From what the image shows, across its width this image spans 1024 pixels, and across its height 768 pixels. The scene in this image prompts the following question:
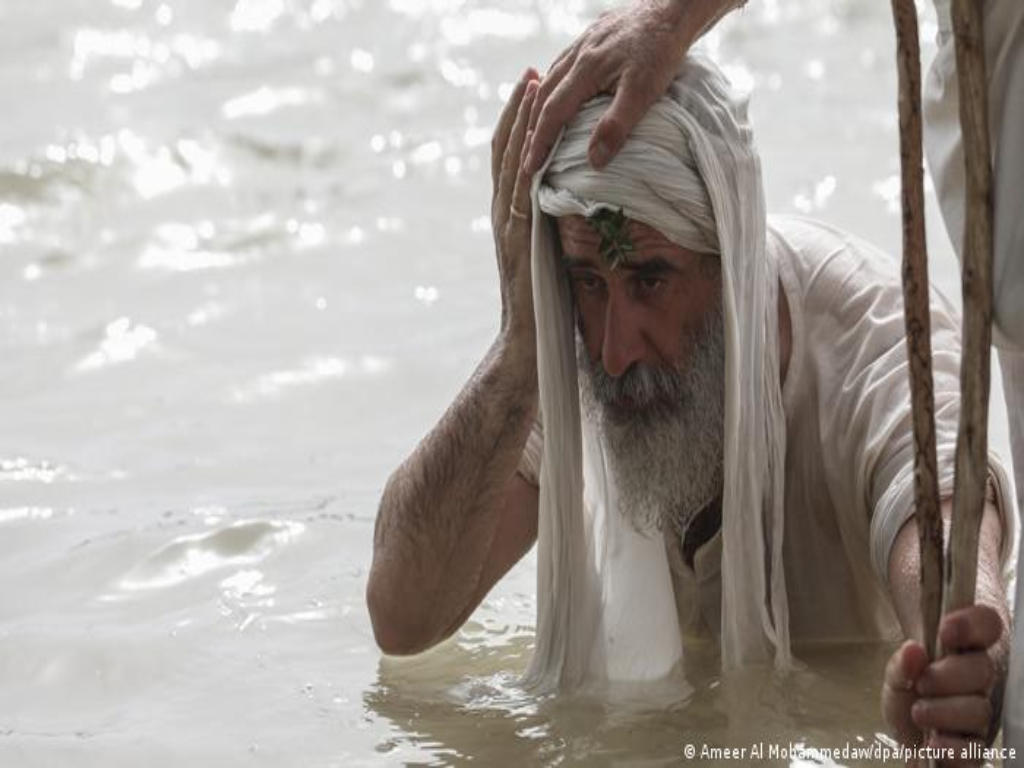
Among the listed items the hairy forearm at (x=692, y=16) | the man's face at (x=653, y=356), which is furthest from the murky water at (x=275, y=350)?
the hairy forearm at (x=692, y=16)

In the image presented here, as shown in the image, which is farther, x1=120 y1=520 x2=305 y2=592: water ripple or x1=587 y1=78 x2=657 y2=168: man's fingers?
x1=120 y1=520 x2=305 y2=592: water ripple

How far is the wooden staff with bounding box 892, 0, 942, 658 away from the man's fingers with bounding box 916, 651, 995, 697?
2.0 inches

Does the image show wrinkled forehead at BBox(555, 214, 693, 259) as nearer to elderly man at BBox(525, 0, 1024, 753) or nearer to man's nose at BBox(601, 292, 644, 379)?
man's nose at BBox(601, 292, 644, 379)

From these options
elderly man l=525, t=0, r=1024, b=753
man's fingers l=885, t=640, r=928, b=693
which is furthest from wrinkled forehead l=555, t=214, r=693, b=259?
man's fingers l=885, t=640, r=928, b=693

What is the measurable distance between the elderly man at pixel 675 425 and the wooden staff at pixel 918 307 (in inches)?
28.6

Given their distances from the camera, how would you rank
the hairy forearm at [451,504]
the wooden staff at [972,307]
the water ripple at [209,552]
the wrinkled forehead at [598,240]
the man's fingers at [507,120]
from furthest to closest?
the water ripple at [209,552] < the hairy forearm at [451,504] < the man's fingers at [507,120] < the wrinkled forehead at [598,240] < the wooden staff at [972,307]

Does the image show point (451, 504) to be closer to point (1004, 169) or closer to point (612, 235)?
point (612, 235)

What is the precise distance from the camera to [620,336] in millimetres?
3924

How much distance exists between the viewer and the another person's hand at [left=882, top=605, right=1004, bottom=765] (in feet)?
9.33

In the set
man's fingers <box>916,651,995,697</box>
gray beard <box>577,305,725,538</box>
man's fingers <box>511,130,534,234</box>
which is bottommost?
man's fingers <box>916,651,995,697</box>

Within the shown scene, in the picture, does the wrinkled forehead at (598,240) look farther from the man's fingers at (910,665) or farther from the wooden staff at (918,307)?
the man's fingers at (910,665)

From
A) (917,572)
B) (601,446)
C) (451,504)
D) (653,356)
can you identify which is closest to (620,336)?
(653,356)

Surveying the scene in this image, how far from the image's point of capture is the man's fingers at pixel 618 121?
3.83m

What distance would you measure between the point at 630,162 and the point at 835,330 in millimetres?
564
